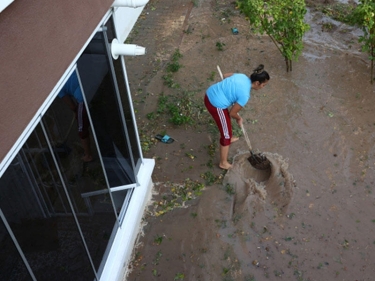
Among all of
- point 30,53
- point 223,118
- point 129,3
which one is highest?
point 30,53

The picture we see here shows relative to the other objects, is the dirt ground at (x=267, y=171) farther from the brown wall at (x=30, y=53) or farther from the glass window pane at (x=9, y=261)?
the brown wall at (x=30, y=53)

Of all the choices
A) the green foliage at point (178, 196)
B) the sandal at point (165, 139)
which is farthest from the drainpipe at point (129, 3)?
the sandal at point (165, 139)

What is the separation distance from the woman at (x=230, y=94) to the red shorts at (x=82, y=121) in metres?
2.11

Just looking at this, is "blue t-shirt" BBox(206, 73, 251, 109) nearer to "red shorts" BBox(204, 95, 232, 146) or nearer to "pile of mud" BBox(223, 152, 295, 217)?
"red shorts" BBox(204, 95, 232, 146)

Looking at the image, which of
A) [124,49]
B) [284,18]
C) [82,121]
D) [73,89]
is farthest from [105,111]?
[284,18]

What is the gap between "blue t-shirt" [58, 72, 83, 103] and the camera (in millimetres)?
2846

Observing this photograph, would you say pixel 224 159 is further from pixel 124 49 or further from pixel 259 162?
pixel 124 49

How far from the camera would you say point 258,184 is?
214 inches

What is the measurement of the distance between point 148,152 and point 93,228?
2288mm

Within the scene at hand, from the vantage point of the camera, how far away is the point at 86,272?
3719 mm

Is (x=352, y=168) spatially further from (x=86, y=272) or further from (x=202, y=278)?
(x=86, y=272)

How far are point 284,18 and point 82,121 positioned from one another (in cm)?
490

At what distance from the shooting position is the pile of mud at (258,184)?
5.09 metres

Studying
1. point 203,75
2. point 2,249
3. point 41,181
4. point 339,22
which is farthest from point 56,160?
point 339,22
